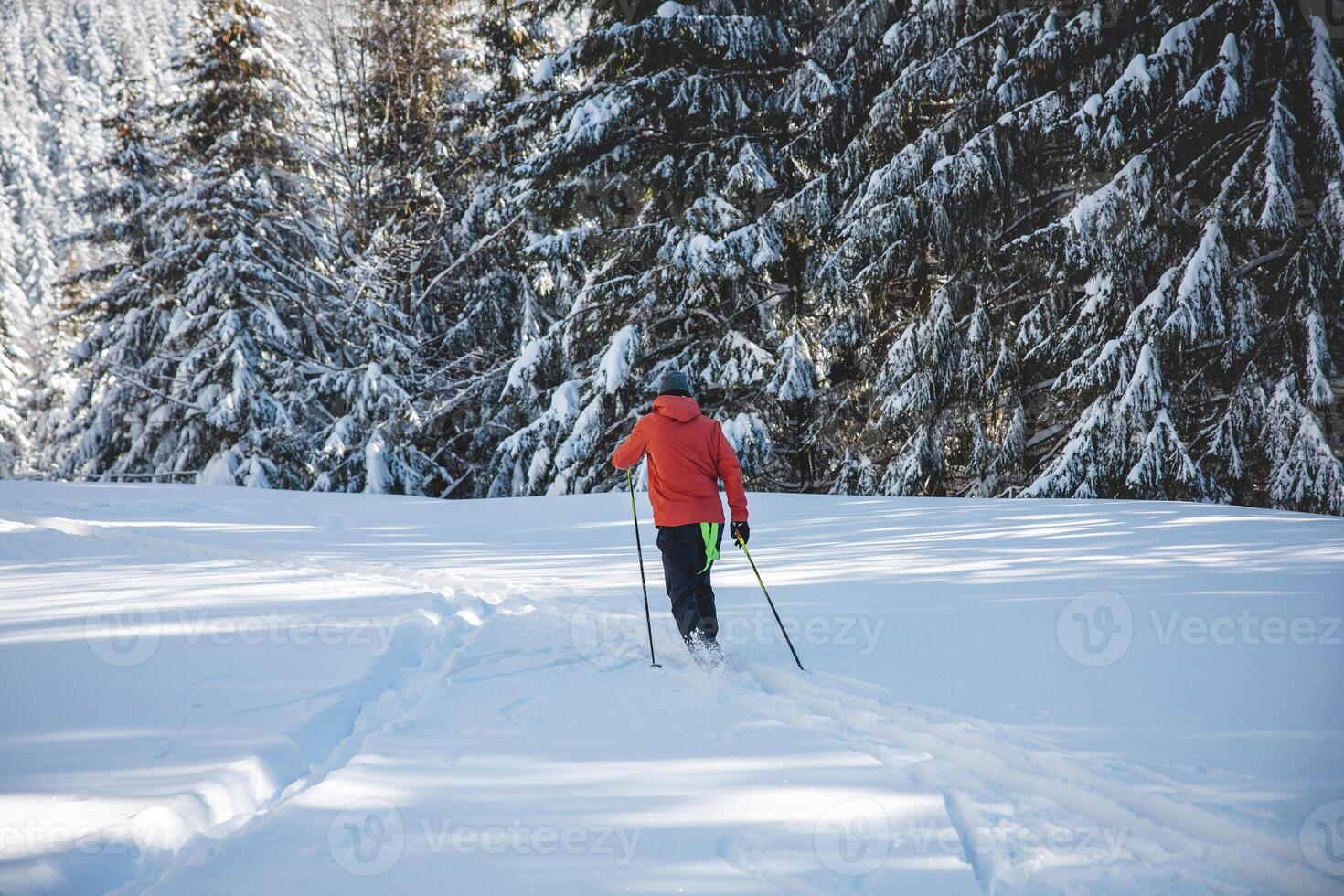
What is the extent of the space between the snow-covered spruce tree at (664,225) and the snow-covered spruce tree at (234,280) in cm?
702

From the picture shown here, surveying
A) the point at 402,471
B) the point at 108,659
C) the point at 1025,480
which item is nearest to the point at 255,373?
the point at 402,471

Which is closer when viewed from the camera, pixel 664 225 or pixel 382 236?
pixel 664 225

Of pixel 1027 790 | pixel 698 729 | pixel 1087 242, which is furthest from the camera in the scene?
pixel 1087 242

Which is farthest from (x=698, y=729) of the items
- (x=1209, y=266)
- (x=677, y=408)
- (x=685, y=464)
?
(x=1209, y=266)

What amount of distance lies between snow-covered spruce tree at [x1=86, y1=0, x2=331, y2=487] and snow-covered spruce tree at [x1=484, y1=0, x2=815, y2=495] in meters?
7.02

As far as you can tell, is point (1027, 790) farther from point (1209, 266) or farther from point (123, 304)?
point (123, 304)

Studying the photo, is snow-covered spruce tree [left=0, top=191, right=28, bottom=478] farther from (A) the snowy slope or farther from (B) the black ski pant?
(B) the black ski pant

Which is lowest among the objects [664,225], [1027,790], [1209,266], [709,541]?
[1027,790]

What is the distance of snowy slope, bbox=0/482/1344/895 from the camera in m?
2.18

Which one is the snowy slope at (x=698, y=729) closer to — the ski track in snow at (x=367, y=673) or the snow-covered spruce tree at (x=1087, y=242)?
the ski track in snow at (x=367, y=673)

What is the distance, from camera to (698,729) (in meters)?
3.13

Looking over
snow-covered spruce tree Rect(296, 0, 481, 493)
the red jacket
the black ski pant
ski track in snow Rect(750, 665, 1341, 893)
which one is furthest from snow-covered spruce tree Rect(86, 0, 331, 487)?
ski track in snow Rect(750, 665, 1341, 893)

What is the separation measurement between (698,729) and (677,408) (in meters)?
1.94

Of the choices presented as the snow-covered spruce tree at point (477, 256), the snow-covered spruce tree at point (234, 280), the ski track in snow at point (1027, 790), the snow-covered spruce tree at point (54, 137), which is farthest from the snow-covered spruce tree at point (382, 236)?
the ski track in snow at point (1027, 790)
